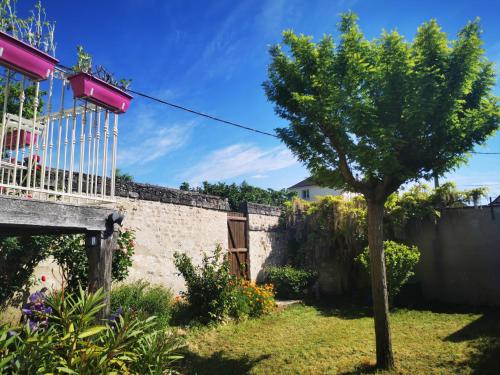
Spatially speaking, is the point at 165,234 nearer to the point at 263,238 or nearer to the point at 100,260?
the point at 263,238

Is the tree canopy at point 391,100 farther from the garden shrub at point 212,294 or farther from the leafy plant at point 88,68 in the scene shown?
the garden shrub at point 212,294

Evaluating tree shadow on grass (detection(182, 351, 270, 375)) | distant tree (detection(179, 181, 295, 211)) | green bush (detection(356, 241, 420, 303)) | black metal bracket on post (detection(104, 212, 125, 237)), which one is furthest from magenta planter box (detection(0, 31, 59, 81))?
distant tree (detection(179, 181, 295, 211))

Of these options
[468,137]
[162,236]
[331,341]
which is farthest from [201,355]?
[468,137]

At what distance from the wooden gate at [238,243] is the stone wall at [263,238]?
17 centimetres

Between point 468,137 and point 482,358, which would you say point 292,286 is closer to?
point 482,358

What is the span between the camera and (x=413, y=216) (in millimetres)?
9461

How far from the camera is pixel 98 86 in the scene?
3.63 m

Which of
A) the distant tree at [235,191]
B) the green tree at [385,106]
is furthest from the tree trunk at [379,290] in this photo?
the distant tree at [235,191]

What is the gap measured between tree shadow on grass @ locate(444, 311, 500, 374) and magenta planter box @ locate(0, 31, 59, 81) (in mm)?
5534

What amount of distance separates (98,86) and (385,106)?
132 inches

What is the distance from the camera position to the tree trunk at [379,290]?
4.57 m

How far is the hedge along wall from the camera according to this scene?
7.14m

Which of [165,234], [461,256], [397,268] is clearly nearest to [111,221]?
[165,234]

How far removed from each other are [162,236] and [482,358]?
5865 mm
